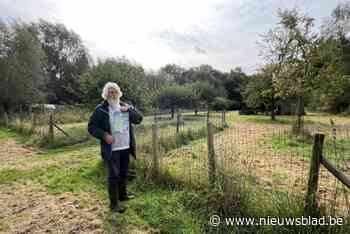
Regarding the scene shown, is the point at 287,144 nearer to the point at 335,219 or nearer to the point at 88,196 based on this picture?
the point at 335,219

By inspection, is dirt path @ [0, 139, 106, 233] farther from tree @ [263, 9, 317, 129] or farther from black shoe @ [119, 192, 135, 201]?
tree @ [263, 9, 317, 129]

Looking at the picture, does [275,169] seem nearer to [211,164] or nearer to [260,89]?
[211,164]

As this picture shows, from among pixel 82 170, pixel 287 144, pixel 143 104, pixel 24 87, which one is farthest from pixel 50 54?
pixel 287 144

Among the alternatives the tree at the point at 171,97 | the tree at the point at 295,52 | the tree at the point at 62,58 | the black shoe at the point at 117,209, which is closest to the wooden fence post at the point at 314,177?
the black shoe at the point at 117,209

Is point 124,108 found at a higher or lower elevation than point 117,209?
higher

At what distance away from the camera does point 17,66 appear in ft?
48.9

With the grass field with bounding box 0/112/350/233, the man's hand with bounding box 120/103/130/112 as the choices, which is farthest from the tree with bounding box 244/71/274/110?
the man's hand with bounding box 120/103/130/112

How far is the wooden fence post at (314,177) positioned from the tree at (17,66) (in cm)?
1865

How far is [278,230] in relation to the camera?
6.93 ft

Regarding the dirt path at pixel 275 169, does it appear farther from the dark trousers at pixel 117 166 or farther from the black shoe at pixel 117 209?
the black shoe at pixel 117 209

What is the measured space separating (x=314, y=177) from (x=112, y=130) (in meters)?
2.50

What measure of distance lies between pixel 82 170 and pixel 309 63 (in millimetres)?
10126

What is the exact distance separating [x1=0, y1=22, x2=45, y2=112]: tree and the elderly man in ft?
53.9

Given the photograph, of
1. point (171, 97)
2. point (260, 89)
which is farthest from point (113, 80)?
point (171, 97)
